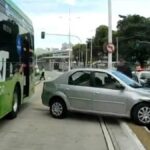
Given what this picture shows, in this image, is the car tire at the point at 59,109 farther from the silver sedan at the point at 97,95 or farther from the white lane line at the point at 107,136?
the white lane line at the point at 107,136

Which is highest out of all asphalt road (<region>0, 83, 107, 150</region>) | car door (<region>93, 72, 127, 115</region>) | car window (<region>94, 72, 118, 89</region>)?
car window (<region>94, 72, 118, 89</region>)

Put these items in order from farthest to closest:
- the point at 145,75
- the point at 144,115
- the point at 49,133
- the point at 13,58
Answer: the point at 145,75, the point at 144,115, the point at 13,58, the point at 49,133

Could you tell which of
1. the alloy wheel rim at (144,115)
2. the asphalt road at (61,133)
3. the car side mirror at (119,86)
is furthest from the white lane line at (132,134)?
the car side mirror at (119,86)

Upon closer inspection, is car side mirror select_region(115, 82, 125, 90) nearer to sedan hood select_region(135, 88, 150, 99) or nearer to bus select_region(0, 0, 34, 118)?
sedan hood select_region(135, 88, 150, 99)

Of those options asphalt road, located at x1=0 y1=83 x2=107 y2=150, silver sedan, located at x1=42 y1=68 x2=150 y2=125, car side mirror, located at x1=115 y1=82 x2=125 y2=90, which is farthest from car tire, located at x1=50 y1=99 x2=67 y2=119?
car side mirror, located at x1=115 y1=82 x2=125 y2=90

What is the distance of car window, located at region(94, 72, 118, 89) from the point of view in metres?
13.4

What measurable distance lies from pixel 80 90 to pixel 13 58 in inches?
88.3

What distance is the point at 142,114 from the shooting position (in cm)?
1286

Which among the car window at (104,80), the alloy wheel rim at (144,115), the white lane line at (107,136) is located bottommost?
the white lane line at (107,136)

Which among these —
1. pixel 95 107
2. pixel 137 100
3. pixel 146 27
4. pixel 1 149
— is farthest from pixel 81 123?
pixel 146 27

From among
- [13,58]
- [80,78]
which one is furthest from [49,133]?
[80,78]

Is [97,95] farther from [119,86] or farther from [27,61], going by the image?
[27,61]

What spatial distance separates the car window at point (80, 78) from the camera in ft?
45.2

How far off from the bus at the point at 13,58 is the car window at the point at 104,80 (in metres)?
2.26
